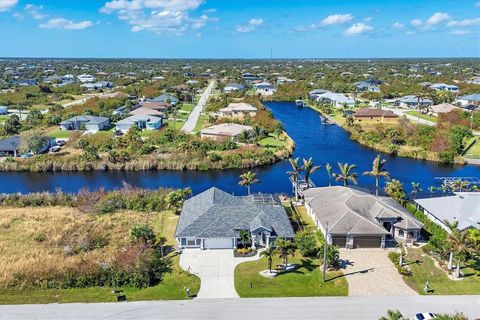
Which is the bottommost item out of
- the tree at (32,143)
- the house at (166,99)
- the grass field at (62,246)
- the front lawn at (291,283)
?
the front lawn at (291,283)

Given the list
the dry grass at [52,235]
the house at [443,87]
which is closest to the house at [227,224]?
the dry grass at [52,235]

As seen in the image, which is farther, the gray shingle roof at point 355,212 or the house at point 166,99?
the house at point 166,99

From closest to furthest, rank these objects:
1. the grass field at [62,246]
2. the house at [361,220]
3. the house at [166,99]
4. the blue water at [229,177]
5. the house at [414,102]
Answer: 1. the grass field at [62,246]
2. the house at [361,220]
3. the blue water at [229,177]
4. the house at [414,102]
5. the house at [166,99]

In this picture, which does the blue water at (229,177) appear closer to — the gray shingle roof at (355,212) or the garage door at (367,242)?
the gray shingle roof at (355,212)

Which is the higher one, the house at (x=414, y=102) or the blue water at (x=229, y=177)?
the house at (x=414, y=102)

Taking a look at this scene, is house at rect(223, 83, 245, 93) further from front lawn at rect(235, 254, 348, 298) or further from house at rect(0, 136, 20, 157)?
front lawn at rect(235, 254, 348, 298)

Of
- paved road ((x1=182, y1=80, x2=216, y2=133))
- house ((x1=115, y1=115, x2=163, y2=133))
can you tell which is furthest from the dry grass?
paved road ((x1=182, y1=80, x2=216, y2=133))

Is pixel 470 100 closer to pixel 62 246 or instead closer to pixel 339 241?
pixel 339 241

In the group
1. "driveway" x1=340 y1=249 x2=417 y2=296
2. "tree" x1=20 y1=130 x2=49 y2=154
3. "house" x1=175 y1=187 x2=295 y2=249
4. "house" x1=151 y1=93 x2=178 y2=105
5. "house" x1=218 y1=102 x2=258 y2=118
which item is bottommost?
"driveway" x1=340 y1=249 x2=417 y2=296
